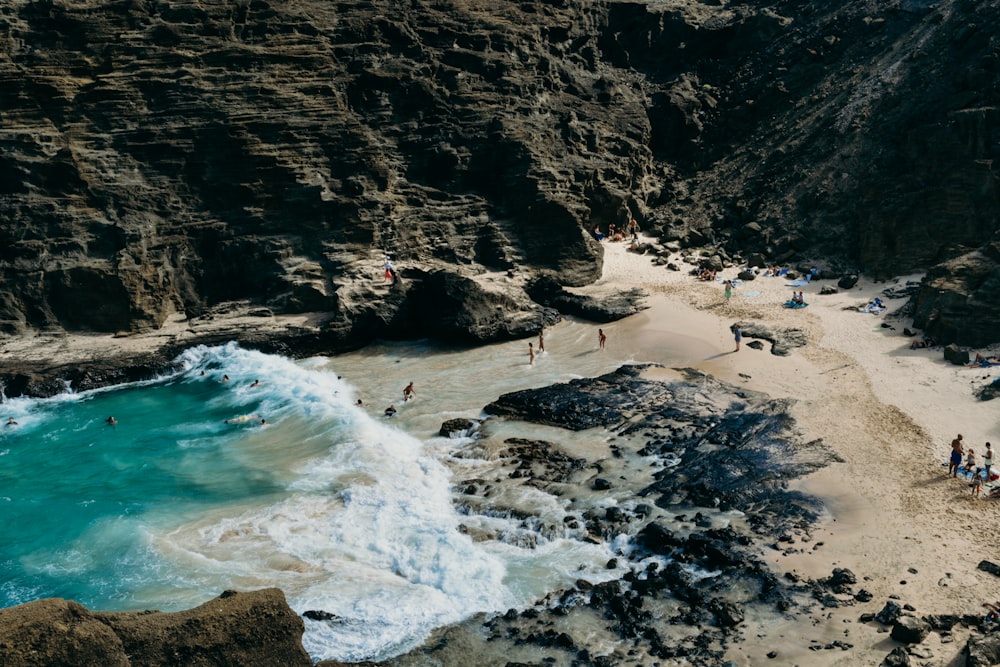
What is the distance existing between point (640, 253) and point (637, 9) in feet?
58.6

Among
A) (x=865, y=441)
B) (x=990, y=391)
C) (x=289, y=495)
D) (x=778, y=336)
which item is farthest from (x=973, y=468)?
(x=289, y=495)

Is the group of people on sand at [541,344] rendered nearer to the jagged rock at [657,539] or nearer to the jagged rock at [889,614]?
the jagged rock at [657,539]

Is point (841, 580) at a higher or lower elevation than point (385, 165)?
lower

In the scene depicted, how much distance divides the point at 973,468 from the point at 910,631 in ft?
25.4

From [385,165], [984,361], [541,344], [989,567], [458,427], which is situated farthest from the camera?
[385,165]

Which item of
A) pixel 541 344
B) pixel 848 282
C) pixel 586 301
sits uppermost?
pixel 848 282

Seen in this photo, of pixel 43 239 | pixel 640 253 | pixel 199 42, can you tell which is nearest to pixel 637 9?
pixel 640 253

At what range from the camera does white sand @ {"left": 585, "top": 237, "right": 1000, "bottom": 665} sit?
54.6 ft

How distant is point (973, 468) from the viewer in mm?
21438

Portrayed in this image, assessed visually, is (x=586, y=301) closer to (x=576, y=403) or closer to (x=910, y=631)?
(x=576, y=403)

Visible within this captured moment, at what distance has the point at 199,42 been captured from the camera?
3641 centimetres

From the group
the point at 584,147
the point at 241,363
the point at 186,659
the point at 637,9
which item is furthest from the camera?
the point at 637,9

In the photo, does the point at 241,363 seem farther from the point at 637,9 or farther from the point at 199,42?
the point at 637,9

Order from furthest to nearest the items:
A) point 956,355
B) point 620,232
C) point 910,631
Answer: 1. point 620,232
2. point 956,355
3. point 910,631
